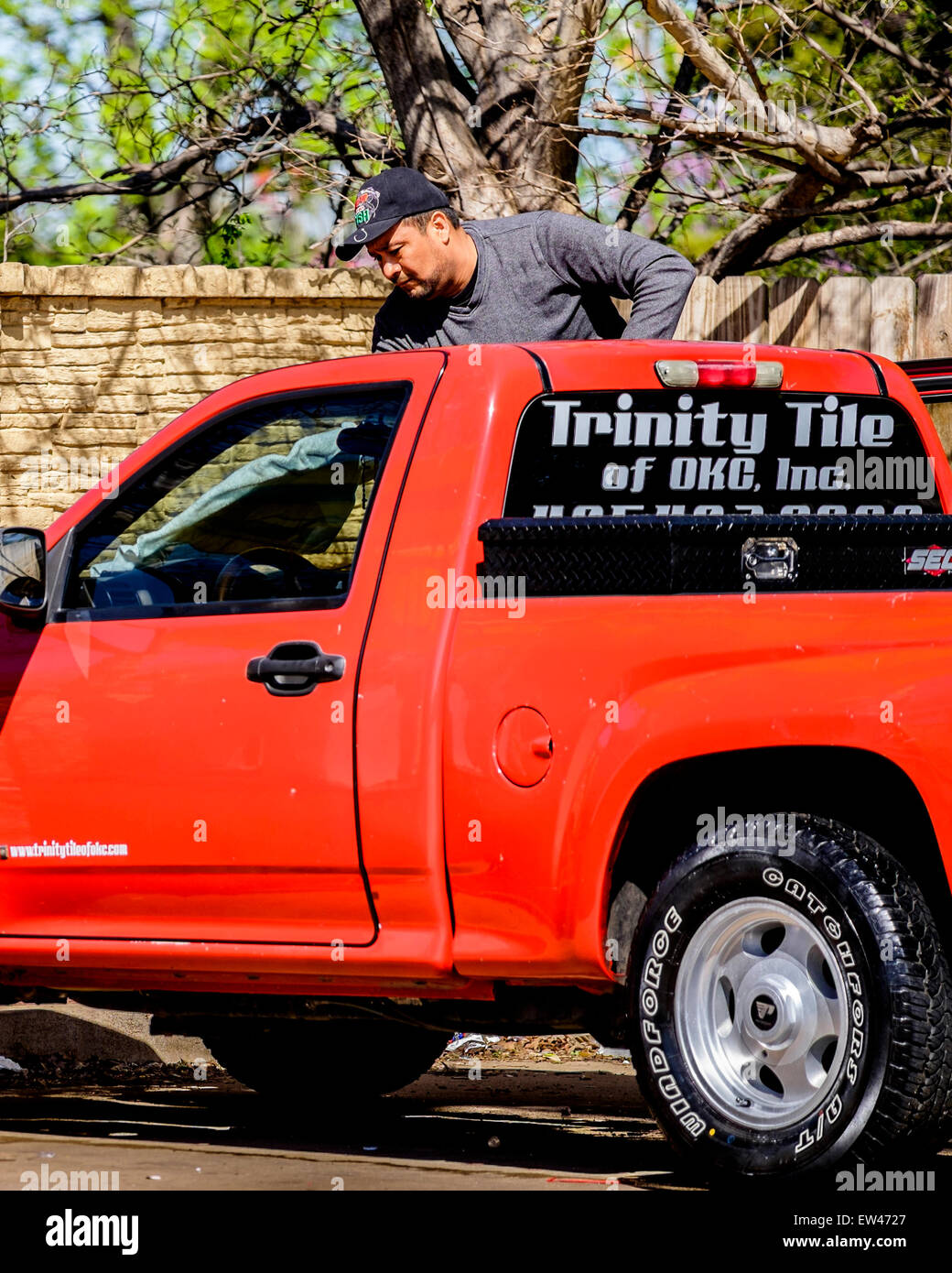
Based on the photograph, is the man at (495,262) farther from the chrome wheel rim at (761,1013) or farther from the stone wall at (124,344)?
the stone wall at (124,344)

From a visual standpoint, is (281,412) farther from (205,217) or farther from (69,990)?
(205,217)

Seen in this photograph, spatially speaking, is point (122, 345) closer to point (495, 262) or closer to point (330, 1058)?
point (495, 262)

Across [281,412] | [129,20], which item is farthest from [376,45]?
[281,412]

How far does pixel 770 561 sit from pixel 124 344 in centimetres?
660

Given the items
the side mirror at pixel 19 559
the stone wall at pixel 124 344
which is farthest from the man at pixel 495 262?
the stone wall at pixel 124 344

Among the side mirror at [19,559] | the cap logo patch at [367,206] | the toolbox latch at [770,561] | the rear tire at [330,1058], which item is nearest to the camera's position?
the toolbox latch at [770,561]

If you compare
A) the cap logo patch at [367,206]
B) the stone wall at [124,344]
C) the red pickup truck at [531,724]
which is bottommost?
the red pickup truck at [531,724]

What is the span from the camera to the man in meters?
5.69

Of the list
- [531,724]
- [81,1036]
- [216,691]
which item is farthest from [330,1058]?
[531,724]

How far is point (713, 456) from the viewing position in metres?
4.61

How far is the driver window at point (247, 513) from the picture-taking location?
478 cm

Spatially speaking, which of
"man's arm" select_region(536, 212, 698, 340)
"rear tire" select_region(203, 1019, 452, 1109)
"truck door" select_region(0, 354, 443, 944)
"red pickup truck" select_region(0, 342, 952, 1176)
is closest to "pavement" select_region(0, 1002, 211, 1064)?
"rear tire" select_region(203, 1019, 452, 1109)

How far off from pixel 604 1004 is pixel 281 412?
166 centimetres

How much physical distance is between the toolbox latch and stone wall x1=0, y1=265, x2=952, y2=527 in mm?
6098
